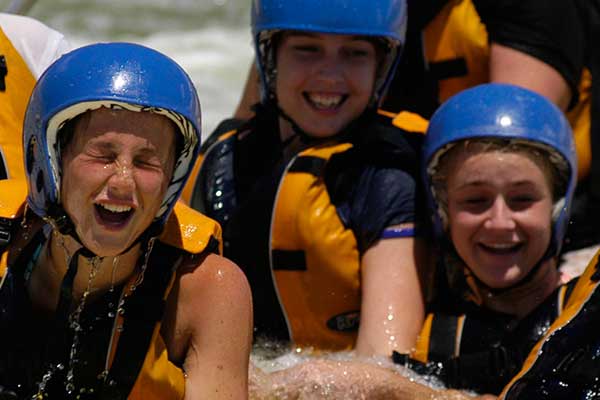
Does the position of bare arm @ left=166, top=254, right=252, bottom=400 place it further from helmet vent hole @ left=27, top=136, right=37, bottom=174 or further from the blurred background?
the blurred background

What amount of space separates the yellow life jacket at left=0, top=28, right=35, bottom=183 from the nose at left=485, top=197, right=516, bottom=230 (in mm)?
1283

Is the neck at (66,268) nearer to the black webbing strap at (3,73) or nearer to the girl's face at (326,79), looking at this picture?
the black webbing strap at (3,73)

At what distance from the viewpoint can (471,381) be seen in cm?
367

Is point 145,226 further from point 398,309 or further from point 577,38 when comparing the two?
point 577,38

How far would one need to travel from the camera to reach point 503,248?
152 inches

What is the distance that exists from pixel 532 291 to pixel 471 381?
38 centimetres

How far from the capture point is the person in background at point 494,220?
12.4 feet

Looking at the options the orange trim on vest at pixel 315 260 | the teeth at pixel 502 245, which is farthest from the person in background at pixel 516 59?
the orange trim on vest at pixel 315 260

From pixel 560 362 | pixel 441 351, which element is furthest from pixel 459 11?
pixel 560 362

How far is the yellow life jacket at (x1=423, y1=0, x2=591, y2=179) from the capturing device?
460 cm

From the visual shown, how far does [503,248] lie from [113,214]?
4.48 feet

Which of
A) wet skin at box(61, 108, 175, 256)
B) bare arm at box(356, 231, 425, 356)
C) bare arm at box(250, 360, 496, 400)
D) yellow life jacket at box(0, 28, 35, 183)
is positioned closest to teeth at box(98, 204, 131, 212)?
wet skin at box(61, 108, 175, 256)

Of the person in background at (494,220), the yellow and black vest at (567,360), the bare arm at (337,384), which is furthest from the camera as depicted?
the person in background at (494,220)

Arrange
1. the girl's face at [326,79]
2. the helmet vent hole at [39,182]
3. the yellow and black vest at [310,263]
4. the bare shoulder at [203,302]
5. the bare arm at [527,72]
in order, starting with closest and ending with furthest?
the helmet vent hole at [39,182] < the bare shoulder at [203,302] < the yellow and black vest at [310,263] < the girl's face at [326,79] < the bare arm at [527,72]
